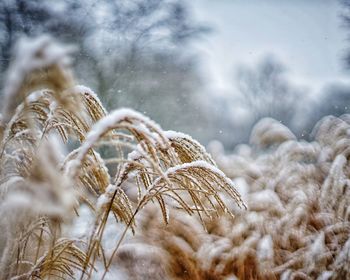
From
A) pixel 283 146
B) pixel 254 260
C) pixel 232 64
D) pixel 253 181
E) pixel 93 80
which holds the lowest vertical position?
pixel 254 260

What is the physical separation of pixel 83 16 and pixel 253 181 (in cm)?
404

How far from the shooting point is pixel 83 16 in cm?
502

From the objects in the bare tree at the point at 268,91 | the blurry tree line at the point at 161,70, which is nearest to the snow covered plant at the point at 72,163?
the blurry tree line at the point at 161,70

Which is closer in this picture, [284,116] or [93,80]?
[93,80]

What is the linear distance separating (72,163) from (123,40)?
498 cm

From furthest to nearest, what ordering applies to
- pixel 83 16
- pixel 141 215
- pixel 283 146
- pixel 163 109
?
pixel 163 109
pixel 83 16
pixel 283 146
pixel 141 215

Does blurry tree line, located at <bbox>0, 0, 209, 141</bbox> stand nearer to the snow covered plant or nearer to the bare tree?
the bare tree

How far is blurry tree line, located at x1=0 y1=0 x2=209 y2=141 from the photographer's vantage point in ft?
15.7

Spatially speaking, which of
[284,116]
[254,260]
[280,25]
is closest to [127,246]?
[254,260]

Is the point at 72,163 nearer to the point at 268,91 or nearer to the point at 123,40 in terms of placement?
the point at 123,40

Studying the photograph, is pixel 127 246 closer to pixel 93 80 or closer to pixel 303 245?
pixel 303 245

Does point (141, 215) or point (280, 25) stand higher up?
point (280, 25)

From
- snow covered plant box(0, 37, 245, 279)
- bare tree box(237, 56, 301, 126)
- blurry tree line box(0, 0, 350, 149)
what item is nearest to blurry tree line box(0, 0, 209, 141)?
blurry tree line box(0, 0, 350, 149)

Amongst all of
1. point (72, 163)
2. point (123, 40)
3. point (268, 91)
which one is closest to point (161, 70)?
point (123, 40)
